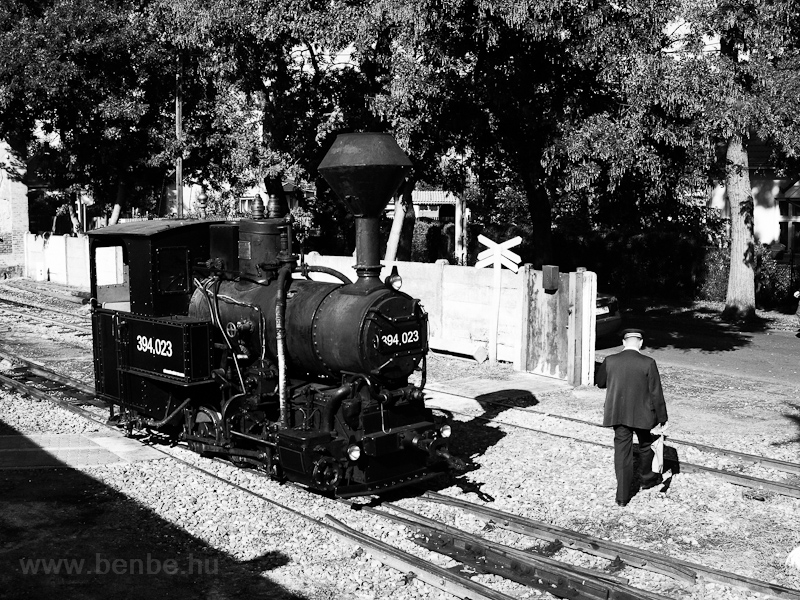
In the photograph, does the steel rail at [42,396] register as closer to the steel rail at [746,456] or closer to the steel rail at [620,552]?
the steel rail at [620,552]

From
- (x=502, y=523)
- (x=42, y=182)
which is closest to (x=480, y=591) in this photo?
(x=502, y=523)

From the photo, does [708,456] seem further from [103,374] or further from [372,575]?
[103,374]

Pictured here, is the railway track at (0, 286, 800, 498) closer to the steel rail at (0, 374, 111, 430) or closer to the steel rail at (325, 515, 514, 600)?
the steel rail at (325, 515, 514, 600)

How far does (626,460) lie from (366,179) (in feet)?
12.0

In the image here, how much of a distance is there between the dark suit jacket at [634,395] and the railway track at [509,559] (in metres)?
1.46

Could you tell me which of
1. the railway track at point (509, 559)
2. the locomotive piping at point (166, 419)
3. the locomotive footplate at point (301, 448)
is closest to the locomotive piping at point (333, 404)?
the locomotive footplate at point (301, 448)

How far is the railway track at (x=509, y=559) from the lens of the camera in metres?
6.21

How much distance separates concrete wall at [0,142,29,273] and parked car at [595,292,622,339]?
27187 millimetres

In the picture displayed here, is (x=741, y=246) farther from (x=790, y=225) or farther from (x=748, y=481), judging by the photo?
(x=748, y=481)

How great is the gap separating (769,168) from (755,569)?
75.1ft

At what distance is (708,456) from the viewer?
32.7ft

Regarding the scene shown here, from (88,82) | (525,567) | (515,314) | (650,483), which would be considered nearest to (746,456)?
(650,483)

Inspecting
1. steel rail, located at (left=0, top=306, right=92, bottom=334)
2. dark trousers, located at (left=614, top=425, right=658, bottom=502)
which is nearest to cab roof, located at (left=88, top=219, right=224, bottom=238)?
dark trousers, located at (left=614, top=425, right=658, bottom=502)

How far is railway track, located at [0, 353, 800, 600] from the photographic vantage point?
621 cm
